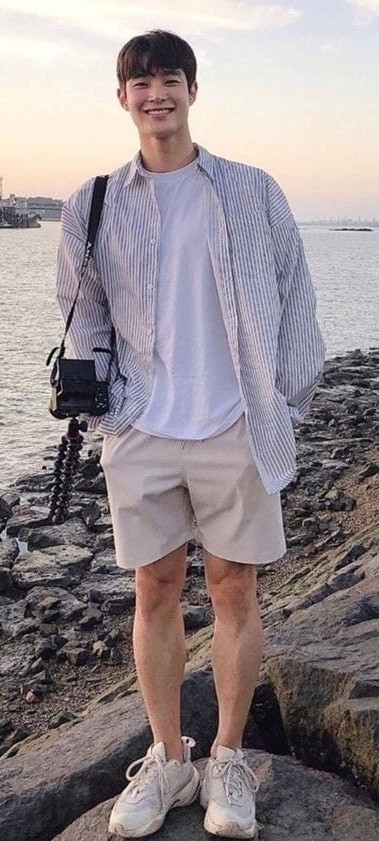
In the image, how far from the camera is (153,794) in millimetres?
3488

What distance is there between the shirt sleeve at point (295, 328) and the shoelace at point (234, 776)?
126 centimetres

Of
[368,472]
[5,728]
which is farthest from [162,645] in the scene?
[368,472]

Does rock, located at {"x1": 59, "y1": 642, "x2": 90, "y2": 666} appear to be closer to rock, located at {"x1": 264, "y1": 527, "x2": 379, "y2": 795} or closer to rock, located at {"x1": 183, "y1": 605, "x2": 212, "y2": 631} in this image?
rock, located at {"x1": 183, "y1": 605, "x2": 212, "y2": 631}

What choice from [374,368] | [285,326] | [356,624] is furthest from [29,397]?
[285,326]

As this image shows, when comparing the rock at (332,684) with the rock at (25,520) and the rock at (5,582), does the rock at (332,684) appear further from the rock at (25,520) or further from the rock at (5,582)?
the rock at (25,520)

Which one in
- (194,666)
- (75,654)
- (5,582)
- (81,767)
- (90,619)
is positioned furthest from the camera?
(5,582)

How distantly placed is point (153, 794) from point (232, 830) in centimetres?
31

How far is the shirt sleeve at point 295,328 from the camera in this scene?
3432 mm

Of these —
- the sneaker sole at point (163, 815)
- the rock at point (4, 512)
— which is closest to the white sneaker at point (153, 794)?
the sneaker sole at point (163, 815)

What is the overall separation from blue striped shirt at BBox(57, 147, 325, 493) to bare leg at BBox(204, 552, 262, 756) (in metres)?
0.36

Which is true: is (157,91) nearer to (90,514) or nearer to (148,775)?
(148,775)

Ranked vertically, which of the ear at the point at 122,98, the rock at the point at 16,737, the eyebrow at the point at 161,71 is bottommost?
the rock at the point at 16,737

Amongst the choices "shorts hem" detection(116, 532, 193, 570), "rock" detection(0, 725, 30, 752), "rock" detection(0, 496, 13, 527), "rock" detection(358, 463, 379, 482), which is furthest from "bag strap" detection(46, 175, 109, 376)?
"rock" detection(358, 463, 379, 482)

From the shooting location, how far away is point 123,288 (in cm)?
343
